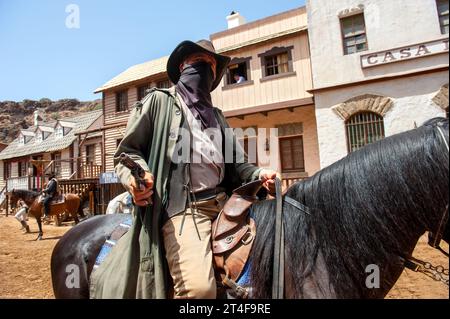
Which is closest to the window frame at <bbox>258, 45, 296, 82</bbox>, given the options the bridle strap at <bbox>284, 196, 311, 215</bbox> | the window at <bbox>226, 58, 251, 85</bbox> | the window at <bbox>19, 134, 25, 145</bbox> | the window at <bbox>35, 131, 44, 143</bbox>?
the window at <bbox>226, 58, 251, 85</bbox>

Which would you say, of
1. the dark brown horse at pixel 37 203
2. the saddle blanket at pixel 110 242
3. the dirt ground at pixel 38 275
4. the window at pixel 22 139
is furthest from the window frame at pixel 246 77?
the window at pixel 22 139

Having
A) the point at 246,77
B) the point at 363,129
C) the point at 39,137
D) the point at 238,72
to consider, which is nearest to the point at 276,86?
the point at 246,77

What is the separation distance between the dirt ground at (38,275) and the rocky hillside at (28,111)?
46942 millimetres

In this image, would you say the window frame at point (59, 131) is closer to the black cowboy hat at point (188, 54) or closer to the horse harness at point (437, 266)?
the black cowboy hat at point (188, 54)

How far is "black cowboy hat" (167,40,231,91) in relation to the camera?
2.13 m

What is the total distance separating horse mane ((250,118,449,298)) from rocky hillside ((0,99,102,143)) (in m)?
56.5

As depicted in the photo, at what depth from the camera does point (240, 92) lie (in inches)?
511

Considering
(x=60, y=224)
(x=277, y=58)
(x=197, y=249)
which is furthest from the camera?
(x=60, y=224)

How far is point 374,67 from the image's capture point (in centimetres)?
968

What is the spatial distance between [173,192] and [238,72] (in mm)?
12356

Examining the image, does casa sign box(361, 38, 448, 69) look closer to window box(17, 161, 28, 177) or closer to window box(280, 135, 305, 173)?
window box(280, 135, 305, 173)
